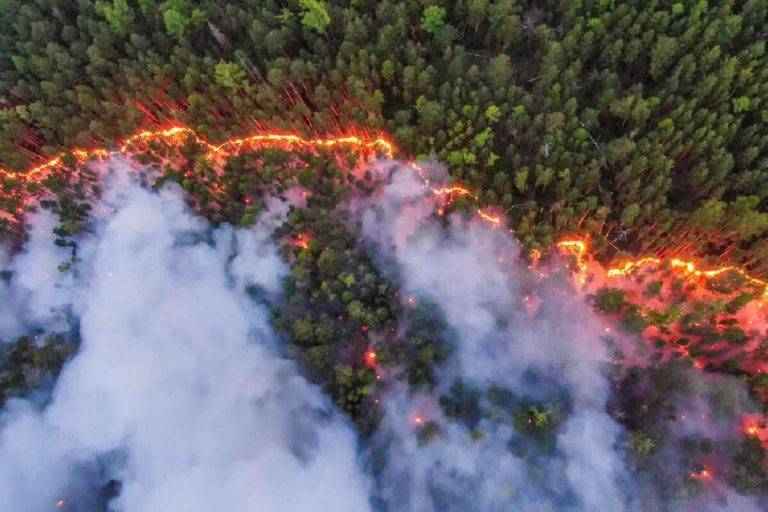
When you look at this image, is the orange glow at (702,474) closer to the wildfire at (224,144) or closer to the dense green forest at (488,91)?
the dense green forest at (488,91)

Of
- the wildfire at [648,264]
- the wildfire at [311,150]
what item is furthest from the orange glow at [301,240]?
the wildfire at [648,264]

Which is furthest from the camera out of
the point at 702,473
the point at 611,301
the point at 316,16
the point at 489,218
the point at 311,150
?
the point at 316,16

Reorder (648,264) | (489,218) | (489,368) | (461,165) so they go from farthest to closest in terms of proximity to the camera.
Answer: (461,165) → (489,218) → (648,264) → (489,368)

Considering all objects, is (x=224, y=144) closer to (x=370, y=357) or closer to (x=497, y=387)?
(x=370, y=357)

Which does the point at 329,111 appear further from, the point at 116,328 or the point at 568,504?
the point at 568,504

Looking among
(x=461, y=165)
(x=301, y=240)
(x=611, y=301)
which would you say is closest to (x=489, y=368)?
(x=611, y=301)

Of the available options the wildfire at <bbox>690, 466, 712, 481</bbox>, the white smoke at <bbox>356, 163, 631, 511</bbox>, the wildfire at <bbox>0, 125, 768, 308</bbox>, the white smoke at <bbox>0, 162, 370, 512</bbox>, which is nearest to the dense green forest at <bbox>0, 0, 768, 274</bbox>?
the wildfire at <bbox>0, 125, 768, 308</bbox>
